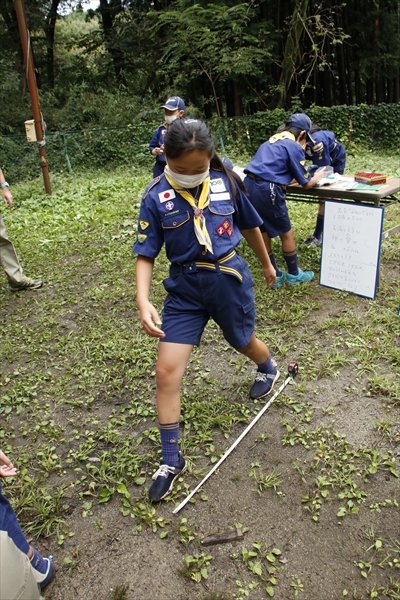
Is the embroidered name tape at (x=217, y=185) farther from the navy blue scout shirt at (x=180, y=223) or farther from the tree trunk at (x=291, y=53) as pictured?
the tree trunk at (x=291, y=53)

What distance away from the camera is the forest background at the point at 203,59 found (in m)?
14.3

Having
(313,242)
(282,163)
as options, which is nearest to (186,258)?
(282,163)

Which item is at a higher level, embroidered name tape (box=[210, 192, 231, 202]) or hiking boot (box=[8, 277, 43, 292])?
embroidered name tape (box=[210, 192, 231, 202])

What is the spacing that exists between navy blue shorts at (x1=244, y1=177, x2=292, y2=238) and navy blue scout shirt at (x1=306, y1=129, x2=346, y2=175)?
1104 mm

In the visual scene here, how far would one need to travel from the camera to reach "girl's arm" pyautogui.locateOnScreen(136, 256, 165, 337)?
2.14 m

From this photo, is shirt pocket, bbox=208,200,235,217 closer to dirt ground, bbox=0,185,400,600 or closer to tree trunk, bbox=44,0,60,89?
dirt ground, bbox=0,185,400,600

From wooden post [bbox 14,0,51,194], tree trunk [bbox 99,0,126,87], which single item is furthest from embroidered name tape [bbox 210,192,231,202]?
tree trunk [bbox 99,0,126,87]

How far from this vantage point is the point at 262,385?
308cm

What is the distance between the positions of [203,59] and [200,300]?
14.5 meters

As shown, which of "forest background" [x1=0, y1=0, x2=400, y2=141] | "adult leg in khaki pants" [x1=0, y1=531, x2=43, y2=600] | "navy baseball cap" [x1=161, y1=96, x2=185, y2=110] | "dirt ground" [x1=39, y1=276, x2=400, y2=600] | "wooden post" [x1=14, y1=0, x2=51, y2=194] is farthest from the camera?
"forest background" [x1=0, y1=0, x2=400, y2=141]

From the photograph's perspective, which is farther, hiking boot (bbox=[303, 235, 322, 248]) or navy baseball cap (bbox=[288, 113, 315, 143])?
hiking boot (bbox=[303, 235, 322, 248])

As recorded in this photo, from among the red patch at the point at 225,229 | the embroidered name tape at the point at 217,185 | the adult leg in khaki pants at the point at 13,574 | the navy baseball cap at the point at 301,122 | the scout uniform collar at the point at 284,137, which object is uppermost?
the embroidered name tape at the point at 217,185

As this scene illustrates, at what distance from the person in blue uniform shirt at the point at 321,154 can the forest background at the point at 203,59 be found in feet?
28.9

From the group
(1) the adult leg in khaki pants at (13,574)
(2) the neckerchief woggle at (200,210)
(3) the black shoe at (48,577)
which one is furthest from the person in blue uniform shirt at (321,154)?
(1) the adult leg in khaki pants at (13,574)
